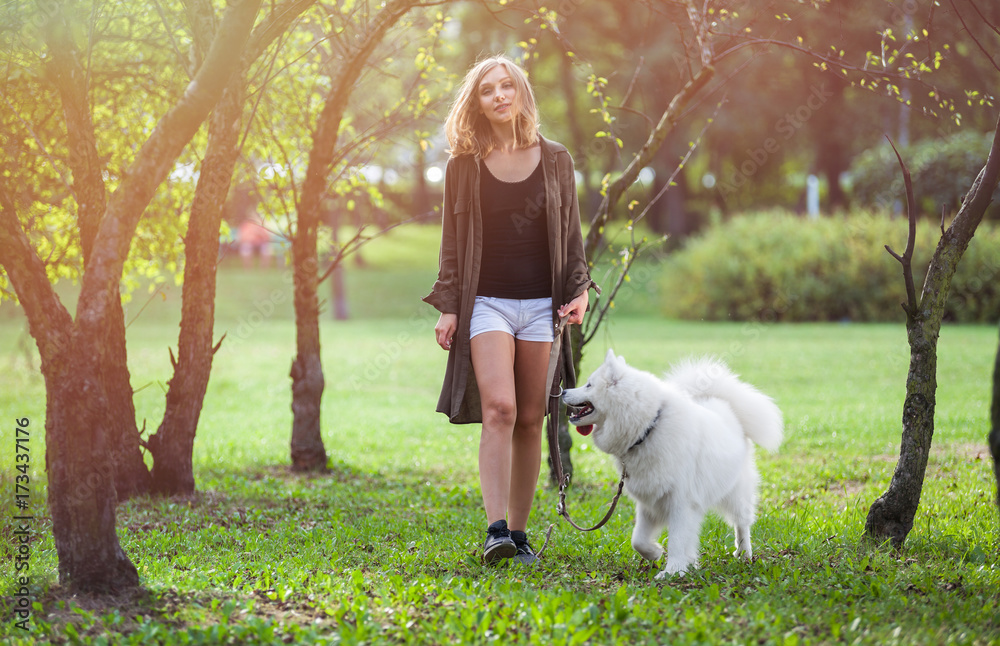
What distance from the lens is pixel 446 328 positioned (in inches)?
161

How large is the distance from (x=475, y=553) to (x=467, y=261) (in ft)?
5.17

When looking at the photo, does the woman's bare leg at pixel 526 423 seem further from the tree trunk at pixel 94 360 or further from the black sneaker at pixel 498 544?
the tree trunk at pixel 94 360

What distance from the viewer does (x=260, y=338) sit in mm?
21250

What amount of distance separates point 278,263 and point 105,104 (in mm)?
30136

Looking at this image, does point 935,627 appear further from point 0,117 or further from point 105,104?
point 105,104

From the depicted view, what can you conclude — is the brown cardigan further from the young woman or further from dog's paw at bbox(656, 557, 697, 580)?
dog's paw at bbox(656, 557, 697, 580)

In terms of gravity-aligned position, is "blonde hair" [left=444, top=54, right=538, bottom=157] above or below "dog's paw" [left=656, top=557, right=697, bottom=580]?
above

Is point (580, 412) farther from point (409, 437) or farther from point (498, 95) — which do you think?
point (409, 437)

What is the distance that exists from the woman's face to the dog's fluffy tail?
5.59 feet

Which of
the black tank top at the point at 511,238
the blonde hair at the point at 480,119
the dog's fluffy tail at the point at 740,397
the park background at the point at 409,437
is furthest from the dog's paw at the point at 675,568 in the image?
the blonde hair at the point at 480,119

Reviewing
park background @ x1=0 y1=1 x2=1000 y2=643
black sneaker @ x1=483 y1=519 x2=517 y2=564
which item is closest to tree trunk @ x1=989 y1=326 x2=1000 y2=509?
park background @ x1=0 y1=1 x2=1000 y2=643

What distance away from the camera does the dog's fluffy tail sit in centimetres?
441

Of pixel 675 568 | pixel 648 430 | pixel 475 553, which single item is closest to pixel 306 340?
pixel 475 553

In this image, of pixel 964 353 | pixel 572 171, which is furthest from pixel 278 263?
pixel 572 171
